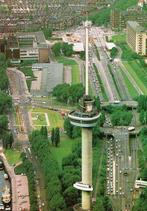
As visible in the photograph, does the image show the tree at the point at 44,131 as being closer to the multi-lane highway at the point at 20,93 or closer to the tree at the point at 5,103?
the multi-lane highway at the point at 20,93

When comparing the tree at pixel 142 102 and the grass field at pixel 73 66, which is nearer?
the tree at pixel 142 102

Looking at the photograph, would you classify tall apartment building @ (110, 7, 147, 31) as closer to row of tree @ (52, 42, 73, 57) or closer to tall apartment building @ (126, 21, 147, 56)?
tall apartment building @ (126, 21, 147, 56)

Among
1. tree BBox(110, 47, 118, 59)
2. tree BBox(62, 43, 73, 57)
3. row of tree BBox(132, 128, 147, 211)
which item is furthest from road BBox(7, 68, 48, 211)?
tree BBox(110, 47, 118, 59)

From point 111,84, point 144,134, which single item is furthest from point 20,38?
point 144,134

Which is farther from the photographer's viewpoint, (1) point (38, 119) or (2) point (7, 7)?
(2) point (7, 7)

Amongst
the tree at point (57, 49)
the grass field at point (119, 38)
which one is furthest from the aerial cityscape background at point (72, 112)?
the grass field at point (119, 38)

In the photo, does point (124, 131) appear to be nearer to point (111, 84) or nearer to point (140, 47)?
point (111, 84)
